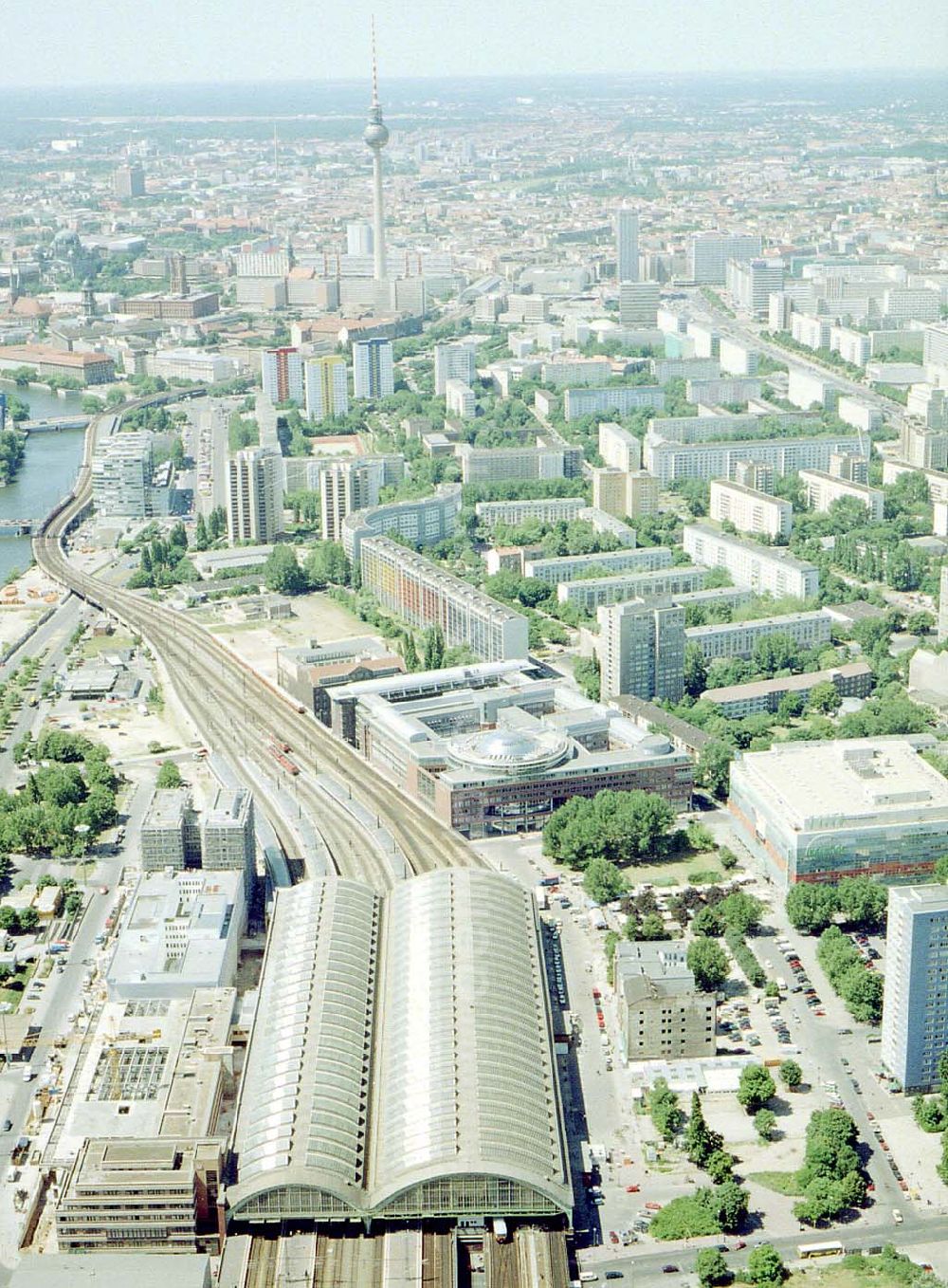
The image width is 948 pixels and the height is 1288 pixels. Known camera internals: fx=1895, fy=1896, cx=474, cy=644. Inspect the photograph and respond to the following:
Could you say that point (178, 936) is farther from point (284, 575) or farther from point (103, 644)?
point (284, 575)

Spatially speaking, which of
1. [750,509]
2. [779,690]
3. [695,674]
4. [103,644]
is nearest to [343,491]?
[103,644]

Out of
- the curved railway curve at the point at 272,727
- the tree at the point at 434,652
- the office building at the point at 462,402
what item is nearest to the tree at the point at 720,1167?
the curved railway curve at the point at 272,727

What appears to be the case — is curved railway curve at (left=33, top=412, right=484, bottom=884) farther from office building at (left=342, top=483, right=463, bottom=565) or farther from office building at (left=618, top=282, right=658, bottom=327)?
office building at (left=618, top=282, right=658, bottom=327)

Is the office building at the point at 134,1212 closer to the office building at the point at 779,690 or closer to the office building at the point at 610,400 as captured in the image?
the office building at the point at 779,690

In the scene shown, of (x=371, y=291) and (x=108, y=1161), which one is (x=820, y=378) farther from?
(x=108, y=1161)

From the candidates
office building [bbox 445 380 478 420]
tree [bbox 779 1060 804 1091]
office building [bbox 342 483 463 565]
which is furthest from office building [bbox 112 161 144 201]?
tree [bbox 779 1060 804 1091]
